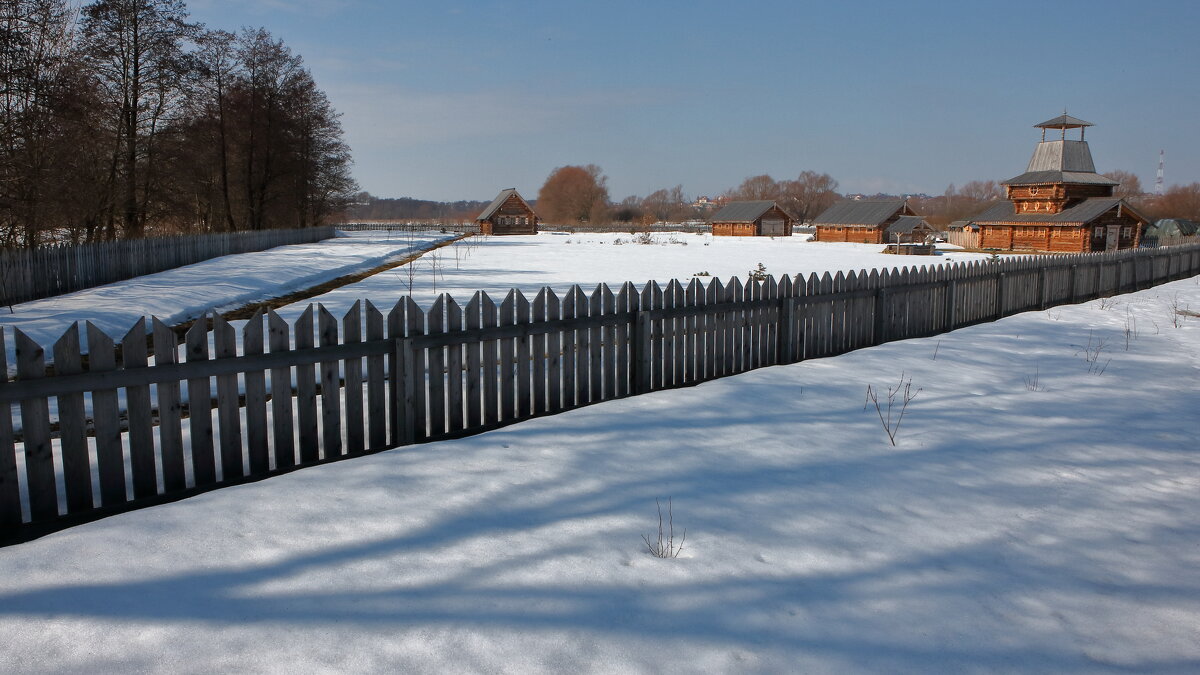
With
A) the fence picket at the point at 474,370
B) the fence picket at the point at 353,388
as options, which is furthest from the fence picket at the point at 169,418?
the fence picket at the point at 474,370

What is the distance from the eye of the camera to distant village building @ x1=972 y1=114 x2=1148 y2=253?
45.9m

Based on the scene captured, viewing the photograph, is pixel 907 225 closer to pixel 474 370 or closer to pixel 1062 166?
pixel 1062 166

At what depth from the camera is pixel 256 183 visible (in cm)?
4719

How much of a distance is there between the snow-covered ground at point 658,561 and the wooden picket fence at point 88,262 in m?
16.8

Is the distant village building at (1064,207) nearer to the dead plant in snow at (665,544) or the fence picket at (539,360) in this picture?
the fence picket at (539,360)

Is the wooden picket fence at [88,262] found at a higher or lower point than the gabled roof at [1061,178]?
lower

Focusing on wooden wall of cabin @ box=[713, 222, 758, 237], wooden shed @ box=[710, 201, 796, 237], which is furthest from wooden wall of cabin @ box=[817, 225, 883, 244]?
wooden wall of cabin @ box=[713, 222, 758, 237]

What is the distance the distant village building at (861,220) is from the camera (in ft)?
210

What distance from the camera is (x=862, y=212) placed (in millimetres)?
66250

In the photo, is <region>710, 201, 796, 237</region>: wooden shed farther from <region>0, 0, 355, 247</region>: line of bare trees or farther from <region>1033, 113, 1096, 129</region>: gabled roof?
<region>0, 0, 355, 247</region>: line of bare trees

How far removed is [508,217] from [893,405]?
78.2 meters

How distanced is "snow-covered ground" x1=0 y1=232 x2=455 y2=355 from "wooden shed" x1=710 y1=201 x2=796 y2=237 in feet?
194

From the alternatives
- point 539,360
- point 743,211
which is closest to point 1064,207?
point 743,211

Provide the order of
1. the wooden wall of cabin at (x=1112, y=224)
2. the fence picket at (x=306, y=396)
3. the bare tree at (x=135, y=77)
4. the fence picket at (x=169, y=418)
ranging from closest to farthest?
the fence picket at (x=169, y=418) < the fence picket at (x=306, y=396) < the bare tree at (x=135, y=77) < the wooden wall of cabin at (x=1112, y=224)
